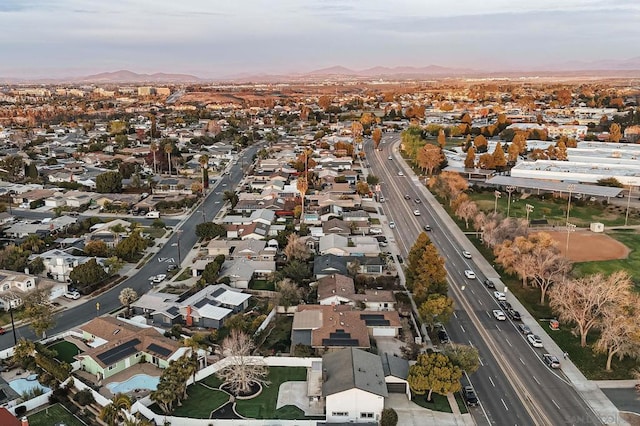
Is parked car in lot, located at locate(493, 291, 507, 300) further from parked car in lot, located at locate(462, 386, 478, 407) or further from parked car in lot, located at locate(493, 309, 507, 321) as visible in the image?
parked car in lot, located at locate(462, 386, 478, 407)

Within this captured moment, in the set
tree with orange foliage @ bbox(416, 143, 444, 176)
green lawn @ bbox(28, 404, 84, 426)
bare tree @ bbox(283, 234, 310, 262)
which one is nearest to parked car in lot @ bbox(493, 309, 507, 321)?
bare tree @ bbox(283, 234, 310, 262)

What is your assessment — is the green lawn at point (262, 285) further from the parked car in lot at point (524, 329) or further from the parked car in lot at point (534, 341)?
the parked car in lot at point (534, 341)

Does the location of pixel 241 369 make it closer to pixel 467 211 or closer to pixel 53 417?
pixel 53 417

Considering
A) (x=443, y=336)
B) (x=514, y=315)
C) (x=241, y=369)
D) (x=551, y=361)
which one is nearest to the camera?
(x=241, y=369)

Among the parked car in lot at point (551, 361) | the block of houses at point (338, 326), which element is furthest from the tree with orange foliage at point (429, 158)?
the parked car in lot at point (551, 361)

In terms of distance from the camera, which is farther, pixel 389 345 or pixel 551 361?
pixel 389 345

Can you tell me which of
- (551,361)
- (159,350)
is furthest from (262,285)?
(551,361)
